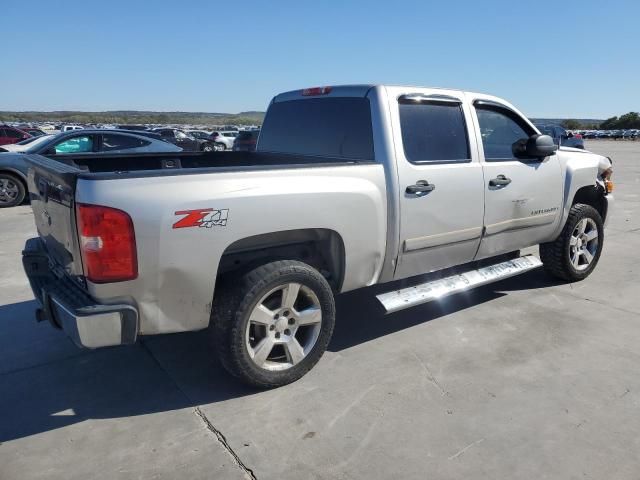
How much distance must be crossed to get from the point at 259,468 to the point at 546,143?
3.59 metres

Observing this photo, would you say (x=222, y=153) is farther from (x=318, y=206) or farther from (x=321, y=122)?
(x=318, y=206)

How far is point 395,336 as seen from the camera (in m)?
4.21

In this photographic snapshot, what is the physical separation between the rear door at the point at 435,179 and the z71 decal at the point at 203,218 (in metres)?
1.38

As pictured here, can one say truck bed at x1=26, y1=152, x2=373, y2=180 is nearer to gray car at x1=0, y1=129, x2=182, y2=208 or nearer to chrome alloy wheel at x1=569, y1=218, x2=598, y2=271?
chrome alloy wheel at x1=569, y1=218, x2=598, y2=271

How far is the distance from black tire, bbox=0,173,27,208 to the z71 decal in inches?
377

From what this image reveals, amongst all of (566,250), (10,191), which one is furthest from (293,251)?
(10,191)

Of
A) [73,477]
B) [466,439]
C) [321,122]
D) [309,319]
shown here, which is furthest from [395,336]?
[73,477]

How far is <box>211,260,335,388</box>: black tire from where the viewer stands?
3107mm

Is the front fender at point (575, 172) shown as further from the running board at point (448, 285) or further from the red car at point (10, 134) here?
the red car at point (10, 134)

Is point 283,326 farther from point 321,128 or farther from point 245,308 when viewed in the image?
point 321,128

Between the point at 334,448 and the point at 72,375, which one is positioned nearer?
the point at 334,448

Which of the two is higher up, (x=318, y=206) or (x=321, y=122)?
(x=321, y=122)

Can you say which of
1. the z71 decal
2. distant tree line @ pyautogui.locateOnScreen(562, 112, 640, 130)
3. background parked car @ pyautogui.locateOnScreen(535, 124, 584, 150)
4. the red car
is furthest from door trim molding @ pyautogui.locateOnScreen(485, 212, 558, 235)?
distant tree line @ pyautogui.locateOnScreen(562, 112, 640, 130)

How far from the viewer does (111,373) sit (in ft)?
11.9
